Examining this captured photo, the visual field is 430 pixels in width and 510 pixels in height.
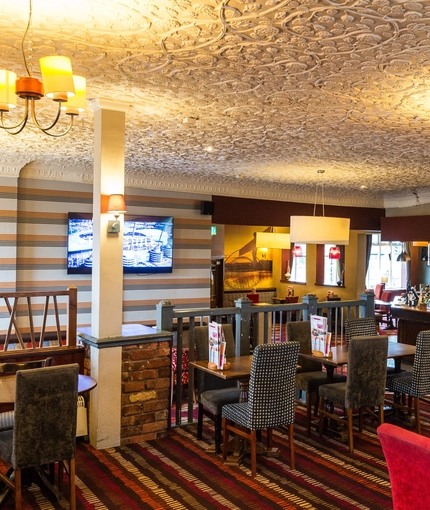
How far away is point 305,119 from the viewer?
5.12 m

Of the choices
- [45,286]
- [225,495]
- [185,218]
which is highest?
[185,218]

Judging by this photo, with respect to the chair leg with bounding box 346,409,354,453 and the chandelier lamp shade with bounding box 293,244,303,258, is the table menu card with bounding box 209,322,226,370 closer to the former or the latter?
the chair leg with bounding box 346,409,354,453

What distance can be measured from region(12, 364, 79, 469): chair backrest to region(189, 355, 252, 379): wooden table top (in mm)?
1354

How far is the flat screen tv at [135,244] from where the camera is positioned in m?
8.53

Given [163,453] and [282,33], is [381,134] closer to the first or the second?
[282,33]

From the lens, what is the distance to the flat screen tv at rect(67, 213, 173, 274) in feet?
28.0

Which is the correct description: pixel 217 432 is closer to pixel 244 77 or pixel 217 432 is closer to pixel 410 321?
pixel 244 77

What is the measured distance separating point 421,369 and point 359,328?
987 millimetres

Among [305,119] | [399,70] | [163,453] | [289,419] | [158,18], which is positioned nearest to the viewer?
[158,18]

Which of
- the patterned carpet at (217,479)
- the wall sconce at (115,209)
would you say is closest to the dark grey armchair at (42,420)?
the patterned carpet at (217,479)

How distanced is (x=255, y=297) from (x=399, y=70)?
9771 millimetres

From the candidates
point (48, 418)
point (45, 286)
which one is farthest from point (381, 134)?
point (45, 286)

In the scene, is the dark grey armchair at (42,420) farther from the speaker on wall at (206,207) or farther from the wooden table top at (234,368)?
the speaker on wall at (206,207)

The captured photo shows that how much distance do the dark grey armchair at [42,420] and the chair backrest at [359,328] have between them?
11.3 feet
